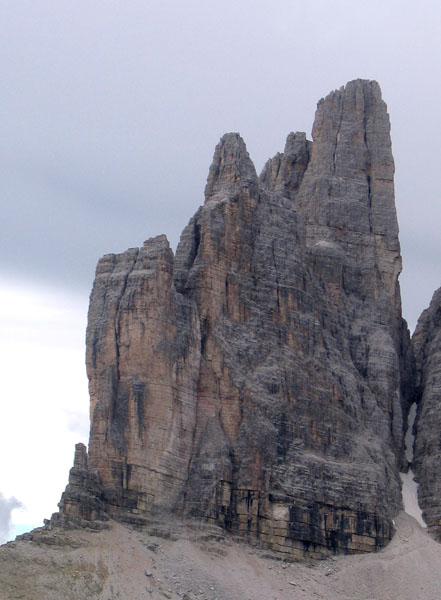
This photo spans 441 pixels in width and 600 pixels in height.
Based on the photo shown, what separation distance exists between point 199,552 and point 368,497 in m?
13.2

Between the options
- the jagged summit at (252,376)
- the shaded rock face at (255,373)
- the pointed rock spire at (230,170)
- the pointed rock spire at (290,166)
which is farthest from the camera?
the pointed rock spire at (290,166)

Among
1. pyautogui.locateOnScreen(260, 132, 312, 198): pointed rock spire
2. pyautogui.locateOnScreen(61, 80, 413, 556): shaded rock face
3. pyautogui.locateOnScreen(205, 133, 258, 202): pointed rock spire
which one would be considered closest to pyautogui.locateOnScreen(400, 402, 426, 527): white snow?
pyautogui.locateOnScreen(61, 80, 413, 556): shaded rock face

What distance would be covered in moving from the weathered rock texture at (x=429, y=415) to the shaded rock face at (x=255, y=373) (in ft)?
4.41

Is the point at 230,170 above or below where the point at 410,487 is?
above

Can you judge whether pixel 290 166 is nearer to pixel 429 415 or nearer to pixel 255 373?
pixel 429 415

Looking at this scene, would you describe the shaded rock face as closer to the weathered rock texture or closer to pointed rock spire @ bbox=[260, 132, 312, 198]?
the weathered rock texture

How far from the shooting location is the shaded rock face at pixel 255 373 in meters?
108

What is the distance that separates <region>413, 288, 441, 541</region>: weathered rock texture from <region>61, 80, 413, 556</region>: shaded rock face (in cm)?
134

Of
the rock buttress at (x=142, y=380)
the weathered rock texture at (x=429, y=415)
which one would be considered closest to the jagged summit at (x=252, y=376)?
the rock buttress at (x=142, y=380)

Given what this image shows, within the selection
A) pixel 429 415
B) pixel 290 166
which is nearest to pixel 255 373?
pixel 429 415

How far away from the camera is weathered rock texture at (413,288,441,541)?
116875 mm

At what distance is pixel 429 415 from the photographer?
12056cm

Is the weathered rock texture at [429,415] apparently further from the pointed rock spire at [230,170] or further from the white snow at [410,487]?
the pointed rock spire at [230,170]

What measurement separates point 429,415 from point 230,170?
20936mm
